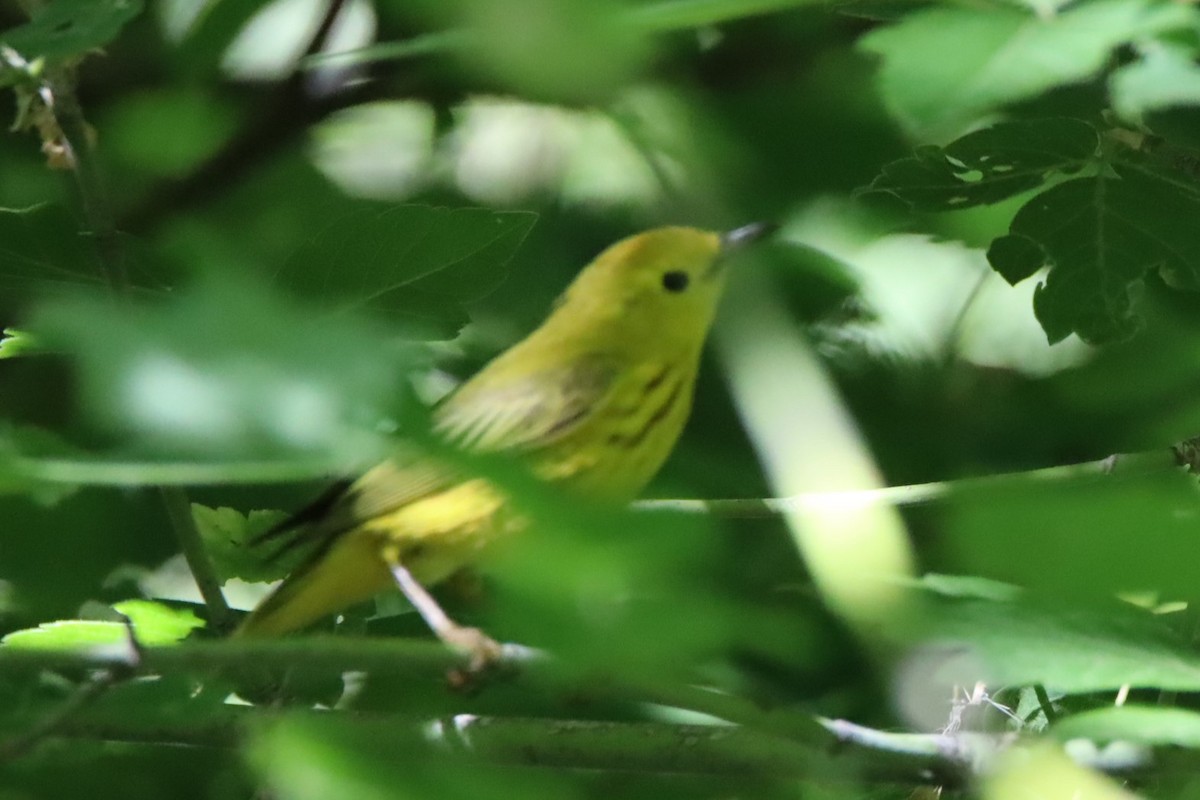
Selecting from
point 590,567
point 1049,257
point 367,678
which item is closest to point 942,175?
point 1049,257

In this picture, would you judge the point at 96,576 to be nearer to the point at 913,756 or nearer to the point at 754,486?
the point at 754,486

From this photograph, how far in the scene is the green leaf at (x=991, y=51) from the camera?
654 millimetres

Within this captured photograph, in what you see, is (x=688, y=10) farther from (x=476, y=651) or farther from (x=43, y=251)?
(x=43, y=251)

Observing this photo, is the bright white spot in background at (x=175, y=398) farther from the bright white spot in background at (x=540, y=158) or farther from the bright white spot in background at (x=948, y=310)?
the bright white spot in background at (x=540, y=158)

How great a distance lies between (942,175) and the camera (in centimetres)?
113

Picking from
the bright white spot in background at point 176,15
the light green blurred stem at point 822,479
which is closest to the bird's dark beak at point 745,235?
the light green blurred stem at point 822,479

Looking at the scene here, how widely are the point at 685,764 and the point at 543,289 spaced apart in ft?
3.12

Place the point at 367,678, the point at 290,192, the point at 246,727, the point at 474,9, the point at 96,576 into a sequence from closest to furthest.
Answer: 1. the point at 474,9
2. the point at 246,727
3. the point at 367,678
4. the point at 96,576
5. the point at 290,192

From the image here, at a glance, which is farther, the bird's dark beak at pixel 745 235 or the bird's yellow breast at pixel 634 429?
the bird's yellow breast at pixel 634 429

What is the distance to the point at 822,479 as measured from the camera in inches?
24.1

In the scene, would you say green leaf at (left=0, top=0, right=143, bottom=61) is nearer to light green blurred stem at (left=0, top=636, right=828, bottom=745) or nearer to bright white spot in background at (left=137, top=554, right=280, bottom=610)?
light green blurred stem at (left=0, top=636, right=828, bottom=745)

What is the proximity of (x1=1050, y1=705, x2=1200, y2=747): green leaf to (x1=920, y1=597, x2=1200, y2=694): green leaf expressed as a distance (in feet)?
0.06

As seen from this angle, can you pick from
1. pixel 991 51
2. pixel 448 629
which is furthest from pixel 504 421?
pixel 991 51

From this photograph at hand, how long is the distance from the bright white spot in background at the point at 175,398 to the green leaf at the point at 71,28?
577mm
